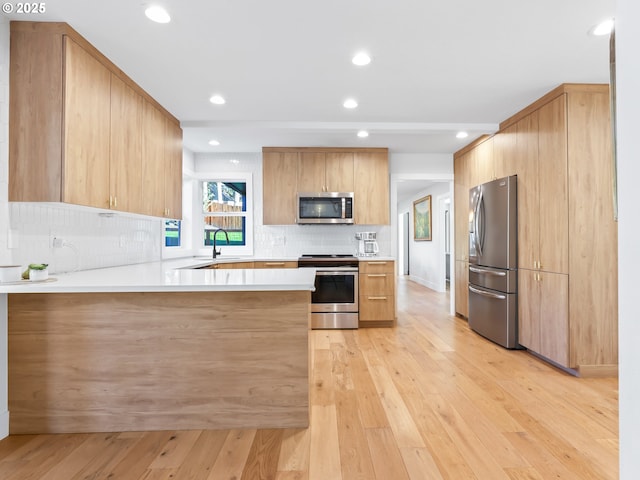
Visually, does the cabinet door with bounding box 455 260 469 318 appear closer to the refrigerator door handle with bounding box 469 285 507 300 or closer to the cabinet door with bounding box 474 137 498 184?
the refrigerator door handle with bounding box 469 285 507 300

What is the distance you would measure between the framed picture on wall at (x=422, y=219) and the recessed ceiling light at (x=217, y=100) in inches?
216

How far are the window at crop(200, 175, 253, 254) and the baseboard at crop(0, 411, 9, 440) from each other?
3147 millimetres

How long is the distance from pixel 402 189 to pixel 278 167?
446 centimetres

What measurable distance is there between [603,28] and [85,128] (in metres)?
3.12

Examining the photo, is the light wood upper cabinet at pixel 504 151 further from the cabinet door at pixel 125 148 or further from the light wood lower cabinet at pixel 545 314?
the cabinet door at pixel 125 148

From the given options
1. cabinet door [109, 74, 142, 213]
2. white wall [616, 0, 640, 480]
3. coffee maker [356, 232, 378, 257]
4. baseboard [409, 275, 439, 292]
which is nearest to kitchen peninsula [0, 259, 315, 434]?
cabinet door [109, 74, 142, 213]

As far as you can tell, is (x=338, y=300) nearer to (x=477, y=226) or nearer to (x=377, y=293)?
(x=377, y=293)

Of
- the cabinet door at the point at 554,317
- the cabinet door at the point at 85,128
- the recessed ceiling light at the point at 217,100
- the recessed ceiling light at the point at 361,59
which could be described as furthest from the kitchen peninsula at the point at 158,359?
the cabinet door at the point at 554,317

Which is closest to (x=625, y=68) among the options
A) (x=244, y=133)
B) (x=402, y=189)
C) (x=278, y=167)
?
(x=244, y=133)

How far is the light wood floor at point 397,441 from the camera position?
162 centimetres

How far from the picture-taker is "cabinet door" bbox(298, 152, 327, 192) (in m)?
4.50

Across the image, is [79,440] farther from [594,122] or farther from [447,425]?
[594,122]

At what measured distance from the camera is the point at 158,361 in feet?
6.45

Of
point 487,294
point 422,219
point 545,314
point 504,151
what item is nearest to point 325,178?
point 504,151
